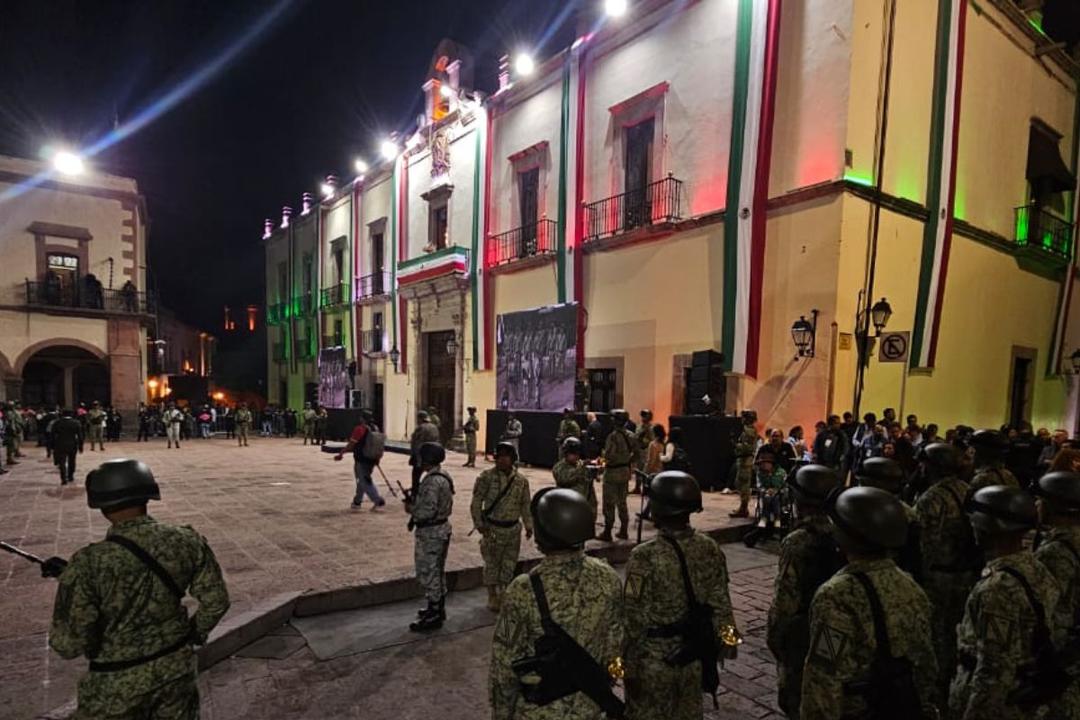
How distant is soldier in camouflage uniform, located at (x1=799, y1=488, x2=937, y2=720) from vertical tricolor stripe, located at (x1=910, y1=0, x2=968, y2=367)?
12105 millimetres

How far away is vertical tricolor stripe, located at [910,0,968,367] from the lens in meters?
12.6

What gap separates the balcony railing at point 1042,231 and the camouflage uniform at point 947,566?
15.0m

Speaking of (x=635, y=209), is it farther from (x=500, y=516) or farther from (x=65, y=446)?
(x=65, y=446)

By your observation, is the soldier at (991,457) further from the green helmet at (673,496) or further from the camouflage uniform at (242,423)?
the camouflage uniform at (242,423)

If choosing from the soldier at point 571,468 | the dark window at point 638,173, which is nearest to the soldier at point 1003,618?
the soldier at point 571,468

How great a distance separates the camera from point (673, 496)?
2912 millimetres

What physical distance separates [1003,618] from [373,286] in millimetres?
25042

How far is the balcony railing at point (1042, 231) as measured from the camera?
15.7 metres

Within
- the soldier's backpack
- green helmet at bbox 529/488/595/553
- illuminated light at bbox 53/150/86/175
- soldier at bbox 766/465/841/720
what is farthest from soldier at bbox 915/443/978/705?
illuminated light at bbox 53/150/86/175

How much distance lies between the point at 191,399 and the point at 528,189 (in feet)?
90.8

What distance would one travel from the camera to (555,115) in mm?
17156

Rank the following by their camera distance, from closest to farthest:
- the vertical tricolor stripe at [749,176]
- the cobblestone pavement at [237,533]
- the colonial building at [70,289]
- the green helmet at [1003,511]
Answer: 1. the green helmet at [1003,511]
2. the cobblestone pavement at [237,533]
3. the vertical tricolor stripe at [749,176]
4. the colonial building at [70,289]

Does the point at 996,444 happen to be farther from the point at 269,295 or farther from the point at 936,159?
the point at 269,295

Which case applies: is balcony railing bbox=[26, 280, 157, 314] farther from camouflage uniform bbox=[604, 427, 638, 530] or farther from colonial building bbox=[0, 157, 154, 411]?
camouflage uniform bbox=[604, 427, 638, 530]
